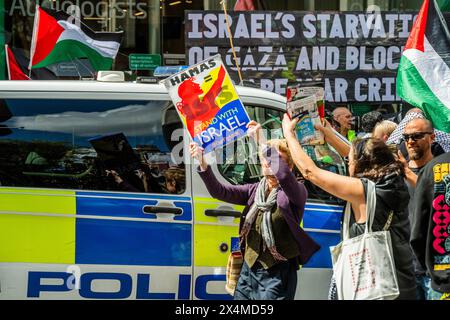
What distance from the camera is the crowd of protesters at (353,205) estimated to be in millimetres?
4246

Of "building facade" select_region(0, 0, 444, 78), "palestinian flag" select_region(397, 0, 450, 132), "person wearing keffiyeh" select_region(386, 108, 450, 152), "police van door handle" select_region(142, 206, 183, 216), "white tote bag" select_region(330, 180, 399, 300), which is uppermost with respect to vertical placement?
"building facade" select_region(0, 0, 444, 78)

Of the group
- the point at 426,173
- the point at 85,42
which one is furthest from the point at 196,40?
the point at 426,173

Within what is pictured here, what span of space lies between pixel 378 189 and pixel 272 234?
0.84m

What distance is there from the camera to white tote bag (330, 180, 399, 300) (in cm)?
408

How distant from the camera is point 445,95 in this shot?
620cm

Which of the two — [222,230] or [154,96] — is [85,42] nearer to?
[154,96]

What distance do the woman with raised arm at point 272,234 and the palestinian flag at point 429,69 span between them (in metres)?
1.71

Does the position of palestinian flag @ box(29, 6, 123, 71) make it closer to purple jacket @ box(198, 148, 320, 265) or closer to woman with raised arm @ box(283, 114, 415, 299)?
purple jacket @ box(198, 148, 320, 265)

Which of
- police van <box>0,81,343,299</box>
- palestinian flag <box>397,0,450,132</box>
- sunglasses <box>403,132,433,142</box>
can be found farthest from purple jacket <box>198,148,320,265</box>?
palestinian flag <box>397,0,450,132</box>

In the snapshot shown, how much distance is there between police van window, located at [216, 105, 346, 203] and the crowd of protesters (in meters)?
0.16

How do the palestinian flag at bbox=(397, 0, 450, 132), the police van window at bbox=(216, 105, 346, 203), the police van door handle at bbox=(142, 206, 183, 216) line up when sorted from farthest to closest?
the palestinian flag at bbox=(397, 0, 450, 132) → the police van window at bbox=(216, 105, 346, 203) → the police van door handle at bbox=(142, 206, 183, 216)

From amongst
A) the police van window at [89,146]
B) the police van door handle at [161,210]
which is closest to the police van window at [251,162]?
the police van window at [89,146]

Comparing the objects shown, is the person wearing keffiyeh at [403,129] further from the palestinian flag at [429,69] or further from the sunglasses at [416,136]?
the sunglasses at [416,136]

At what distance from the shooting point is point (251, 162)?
5719 mm
